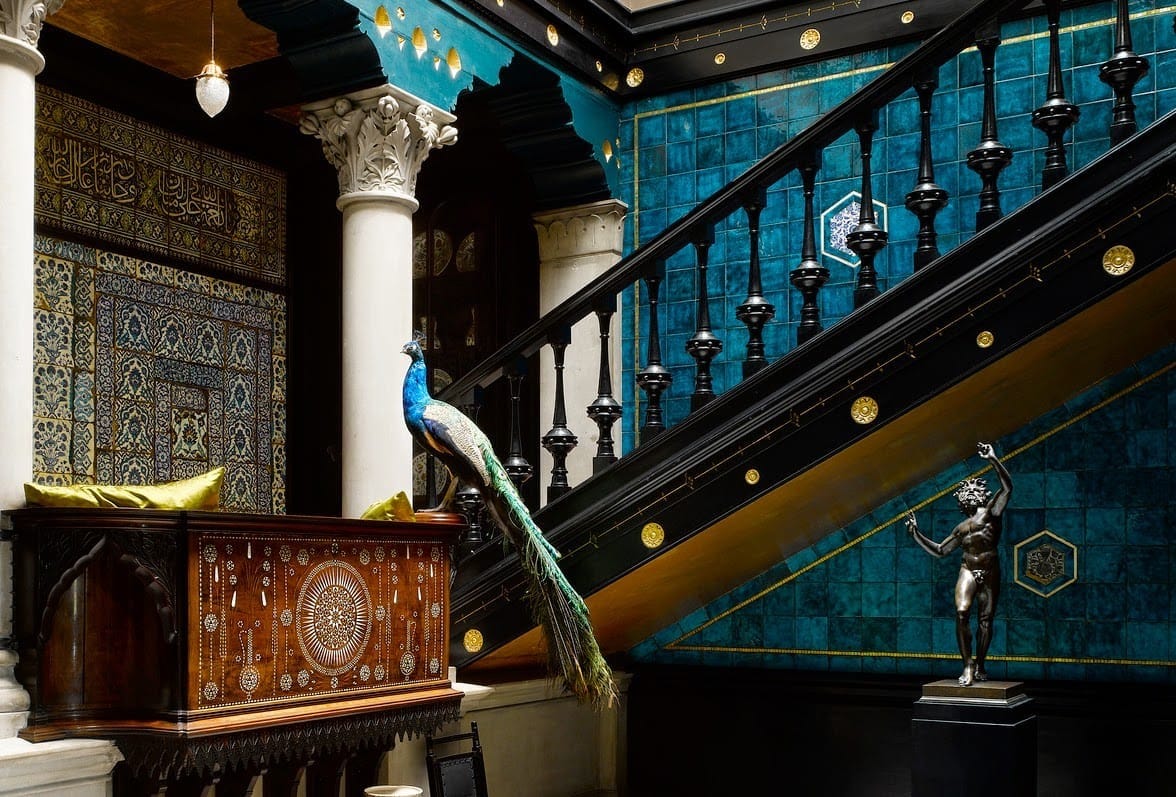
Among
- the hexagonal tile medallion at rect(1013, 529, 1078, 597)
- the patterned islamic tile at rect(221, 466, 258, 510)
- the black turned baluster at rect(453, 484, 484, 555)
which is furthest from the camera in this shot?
the patterned islamic tile at rect(221, 466, 258, 510)

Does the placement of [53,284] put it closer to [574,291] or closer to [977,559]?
[574,291]

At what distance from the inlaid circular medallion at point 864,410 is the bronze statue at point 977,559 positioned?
0.70m

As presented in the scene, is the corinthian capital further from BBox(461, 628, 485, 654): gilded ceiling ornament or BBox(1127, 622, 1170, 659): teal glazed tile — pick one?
BBox(1127, 622, 1170, 659): teal glazed tile

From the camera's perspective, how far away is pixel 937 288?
17.6 ft

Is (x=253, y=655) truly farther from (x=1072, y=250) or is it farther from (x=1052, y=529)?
(x=1052, y=529)

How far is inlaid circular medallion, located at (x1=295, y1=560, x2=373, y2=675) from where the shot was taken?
14.8 ft

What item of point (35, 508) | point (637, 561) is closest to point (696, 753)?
point (637, 561)

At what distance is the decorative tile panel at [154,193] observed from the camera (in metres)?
7.10

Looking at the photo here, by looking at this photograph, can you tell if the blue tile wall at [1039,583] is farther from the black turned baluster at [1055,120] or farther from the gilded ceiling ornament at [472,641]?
the gilded ceiling ornament at [472,641]

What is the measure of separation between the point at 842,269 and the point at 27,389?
14.6ft

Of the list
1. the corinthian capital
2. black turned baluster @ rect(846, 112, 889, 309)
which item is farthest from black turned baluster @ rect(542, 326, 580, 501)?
the corinthian capital

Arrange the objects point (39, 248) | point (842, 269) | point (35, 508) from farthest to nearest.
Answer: point (842, 269) < point (39, 248) < point (35, 508)

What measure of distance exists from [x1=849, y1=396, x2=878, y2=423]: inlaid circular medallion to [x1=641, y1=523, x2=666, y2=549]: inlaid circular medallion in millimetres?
944

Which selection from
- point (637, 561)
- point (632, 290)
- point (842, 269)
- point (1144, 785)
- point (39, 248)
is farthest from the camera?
point (632, 290)
